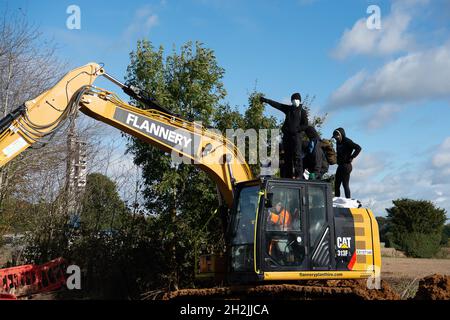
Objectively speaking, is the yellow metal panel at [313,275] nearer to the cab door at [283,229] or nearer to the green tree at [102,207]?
the cab door at [283,229]

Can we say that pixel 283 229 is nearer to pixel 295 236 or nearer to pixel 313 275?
pixel 295 236

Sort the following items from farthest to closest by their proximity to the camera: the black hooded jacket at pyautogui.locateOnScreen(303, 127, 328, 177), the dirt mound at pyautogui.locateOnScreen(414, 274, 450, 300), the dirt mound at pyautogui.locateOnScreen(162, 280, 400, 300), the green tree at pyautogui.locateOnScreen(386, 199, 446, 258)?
the green tree at pyautogui.locateOnScreen(386, 199, 446, 258), the black hooded jacket at pyautogui.locateOnScreen(303, 127, 328, 177), the dirt mound at pyautogui.locateOnScreen(162, 280, 400, 300), the dirt mound at pyautogui.locateOnScreen(414, 274, 450, 300)

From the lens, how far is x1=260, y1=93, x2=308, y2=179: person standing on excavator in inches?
419

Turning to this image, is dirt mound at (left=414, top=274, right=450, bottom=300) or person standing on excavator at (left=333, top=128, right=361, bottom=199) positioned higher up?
person standing on excavator at (left=333, top=128, right=361, bottom=199)

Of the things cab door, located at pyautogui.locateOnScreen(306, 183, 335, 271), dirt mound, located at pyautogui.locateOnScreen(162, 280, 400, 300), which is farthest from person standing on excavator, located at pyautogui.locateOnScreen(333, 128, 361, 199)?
dirt mound, located at pyautogui.locateOnScreen(162, 280, 400, 300)

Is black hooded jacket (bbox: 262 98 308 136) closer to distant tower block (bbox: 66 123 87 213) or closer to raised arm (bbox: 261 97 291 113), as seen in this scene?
raised arm (bbox: 261 97 291 113)

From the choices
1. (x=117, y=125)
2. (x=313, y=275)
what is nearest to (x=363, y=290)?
(x=313, y=275)

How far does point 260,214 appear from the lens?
30.9ft

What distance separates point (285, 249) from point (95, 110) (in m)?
4.07

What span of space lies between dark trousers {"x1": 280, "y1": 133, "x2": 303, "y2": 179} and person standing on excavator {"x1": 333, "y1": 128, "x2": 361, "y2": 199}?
0.91 metres

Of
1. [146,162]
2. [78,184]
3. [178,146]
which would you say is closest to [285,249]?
[178,146]

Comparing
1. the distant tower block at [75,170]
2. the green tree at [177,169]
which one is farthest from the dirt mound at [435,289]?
the distant tower block at [75,170]

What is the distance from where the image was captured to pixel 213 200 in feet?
49.5
